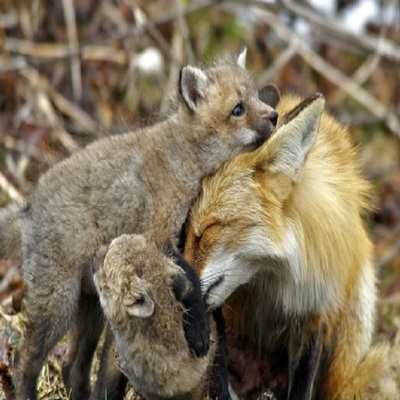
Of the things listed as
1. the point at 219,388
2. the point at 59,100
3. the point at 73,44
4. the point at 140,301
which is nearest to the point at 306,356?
the point at 219,388

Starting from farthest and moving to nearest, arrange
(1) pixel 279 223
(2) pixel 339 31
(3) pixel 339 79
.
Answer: (3) pixel 339 79, (2) pixel 339 31, (1) pixel 279 223

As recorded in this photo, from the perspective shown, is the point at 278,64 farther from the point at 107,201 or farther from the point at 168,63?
the point at 107,201

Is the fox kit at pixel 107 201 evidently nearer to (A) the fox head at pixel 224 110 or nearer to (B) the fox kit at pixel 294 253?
(A) the fox head at pixel 224 110

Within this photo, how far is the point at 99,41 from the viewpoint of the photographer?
1343cm

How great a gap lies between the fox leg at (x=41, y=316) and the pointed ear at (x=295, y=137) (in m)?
1.59

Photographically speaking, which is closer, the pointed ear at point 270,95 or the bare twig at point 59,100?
the pointed ear at point 270,95

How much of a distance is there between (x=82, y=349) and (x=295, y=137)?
2220mm

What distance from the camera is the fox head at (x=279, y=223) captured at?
22.0 feet

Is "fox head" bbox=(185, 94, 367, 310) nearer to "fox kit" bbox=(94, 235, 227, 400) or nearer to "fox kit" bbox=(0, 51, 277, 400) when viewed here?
"fox kit" bbox=(0, 51, 277, 400)

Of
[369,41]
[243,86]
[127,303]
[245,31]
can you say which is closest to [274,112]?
[243,86]

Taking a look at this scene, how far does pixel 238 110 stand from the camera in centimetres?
725

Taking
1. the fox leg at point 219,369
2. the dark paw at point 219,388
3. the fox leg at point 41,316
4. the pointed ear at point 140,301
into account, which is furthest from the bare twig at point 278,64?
the pointed ear at point 140,301

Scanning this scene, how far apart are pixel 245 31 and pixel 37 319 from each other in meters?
9.88

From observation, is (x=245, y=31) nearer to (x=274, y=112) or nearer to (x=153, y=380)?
(x=274, y=112)
